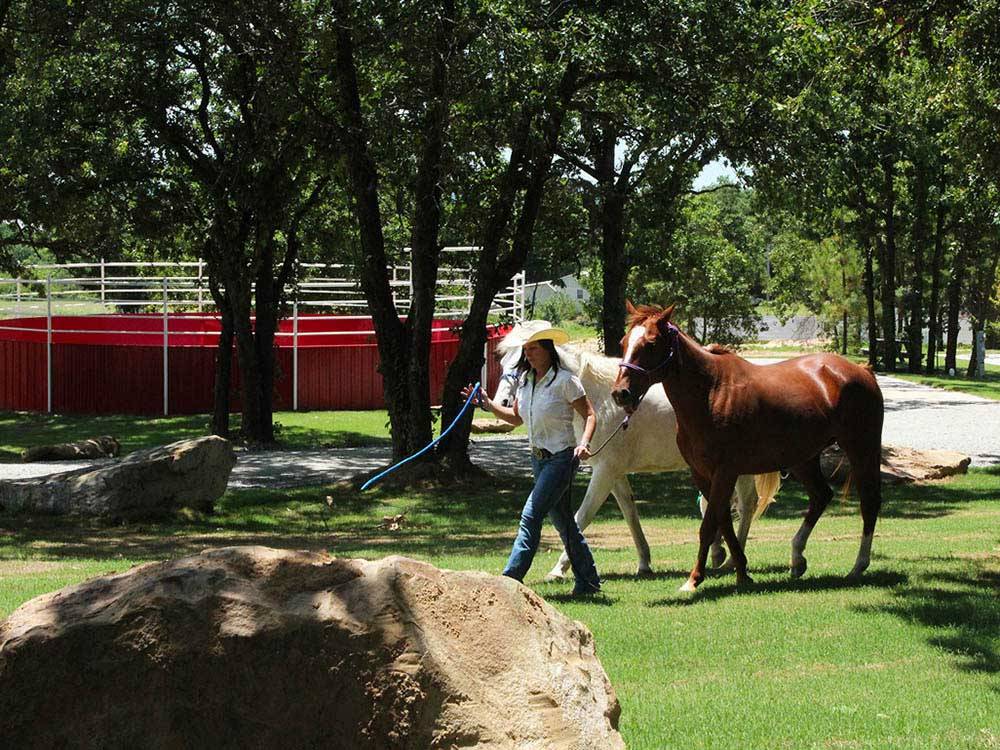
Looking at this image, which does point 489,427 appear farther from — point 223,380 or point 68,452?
point 68,452

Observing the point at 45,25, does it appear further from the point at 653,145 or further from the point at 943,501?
the point at 943,501

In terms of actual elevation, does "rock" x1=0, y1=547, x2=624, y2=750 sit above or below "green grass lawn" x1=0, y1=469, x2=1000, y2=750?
above

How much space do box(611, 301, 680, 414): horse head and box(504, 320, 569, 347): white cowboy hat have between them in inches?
19.8

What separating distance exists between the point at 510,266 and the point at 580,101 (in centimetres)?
290

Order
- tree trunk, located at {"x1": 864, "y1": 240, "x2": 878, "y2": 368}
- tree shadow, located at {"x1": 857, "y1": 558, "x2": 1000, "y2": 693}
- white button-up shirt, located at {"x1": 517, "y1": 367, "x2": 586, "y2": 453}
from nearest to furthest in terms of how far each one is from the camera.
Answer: tree shadow, located at {"x1": 857, "y1": 558, "x2": 1000, "y2": 693}
white button-up shirt, located at {"x1": 517, "y1": 367, "x2": 586, "y2": 453}
tree trunk, located at {"x1": 864, "y1": 240, "x2": 878, "y2": 368}

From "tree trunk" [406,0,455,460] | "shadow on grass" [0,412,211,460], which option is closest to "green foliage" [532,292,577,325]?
"shadow on grass" [0,412,211,460]

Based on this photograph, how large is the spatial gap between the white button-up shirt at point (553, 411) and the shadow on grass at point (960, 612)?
7.95ft

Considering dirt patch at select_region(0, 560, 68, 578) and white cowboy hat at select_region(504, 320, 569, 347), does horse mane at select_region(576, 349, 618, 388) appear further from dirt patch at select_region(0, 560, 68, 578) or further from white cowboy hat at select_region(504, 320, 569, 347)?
dirt patch at select_region(0, 560, 68, 578)

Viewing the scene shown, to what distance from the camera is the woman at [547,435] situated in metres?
9.10

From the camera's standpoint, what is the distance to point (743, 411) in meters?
10.2

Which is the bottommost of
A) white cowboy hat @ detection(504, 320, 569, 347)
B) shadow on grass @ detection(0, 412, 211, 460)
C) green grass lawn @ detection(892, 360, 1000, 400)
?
shadow on grass @ detection(0, 412, 211, 460)

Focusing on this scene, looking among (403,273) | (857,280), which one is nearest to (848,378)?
→ (403,273)

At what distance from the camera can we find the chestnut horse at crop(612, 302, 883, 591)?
32.2ft

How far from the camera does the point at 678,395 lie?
10.2 m
